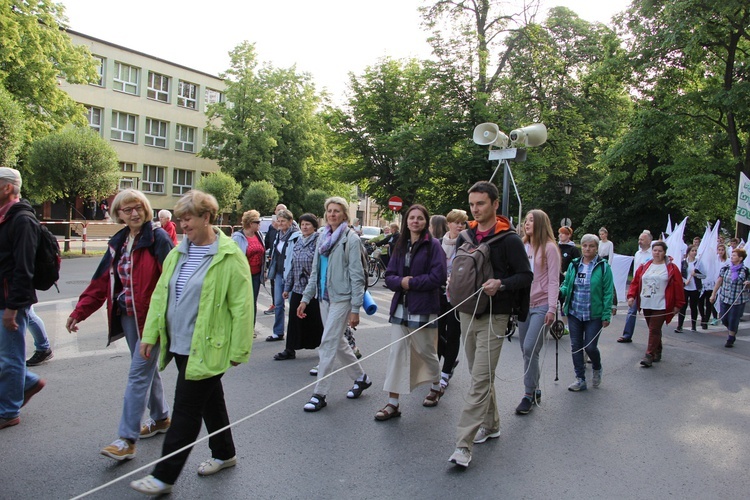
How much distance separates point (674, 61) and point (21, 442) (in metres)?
22.8

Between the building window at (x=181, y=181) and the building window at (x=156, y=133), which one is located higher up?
the building window at (x=156, y=133)

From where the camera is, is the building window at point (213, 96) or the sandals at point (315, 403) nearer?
the sandals at point (315, 403)

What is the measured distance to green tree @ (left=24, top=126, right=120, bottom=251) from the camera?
22609 millimetres

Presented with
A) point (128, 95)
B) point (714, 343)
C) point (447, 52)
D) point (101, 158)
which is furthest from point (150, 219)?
point (128, 95)

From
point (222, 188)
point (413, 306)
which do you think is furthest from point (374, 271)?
point (222, 188)

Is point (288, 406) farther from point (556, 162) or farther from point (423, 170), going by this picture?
point (556, 162)

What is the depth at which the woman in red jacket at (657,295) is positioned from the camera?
8000 mm

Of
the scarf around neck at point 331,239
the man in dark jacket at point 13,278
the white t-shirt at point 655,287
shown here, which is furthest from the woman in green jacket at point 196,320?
the white t-shirt at point 655,287

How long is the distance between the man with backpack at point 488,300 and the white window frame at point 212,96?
4763cm

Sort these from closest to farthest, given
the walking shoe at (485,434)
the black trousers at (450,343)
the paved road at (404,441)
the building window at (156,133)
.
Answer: the paved road at (404,441) < the walking shoe at (485,434) < the black trousers at (450,343) < the building window at (156,133)

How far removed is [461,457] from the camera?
13.3 feet

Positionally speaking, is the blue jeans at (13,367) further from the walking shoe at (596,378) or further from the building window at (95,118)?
the building window at (95,118)

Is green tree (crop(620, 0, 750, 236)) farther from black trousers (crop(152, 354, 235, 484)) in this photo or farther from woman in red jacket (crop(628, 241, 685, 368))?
black trousers (crop(152, 354, 235, 484))

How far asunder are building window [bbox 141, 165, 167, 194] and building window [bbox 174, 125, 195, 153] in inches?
96.2
